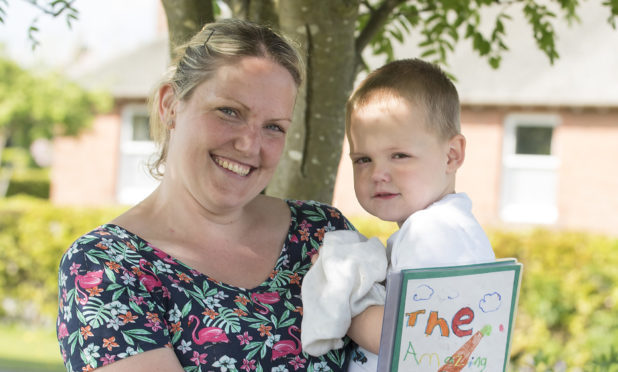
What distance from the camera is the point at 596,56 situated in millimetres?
13773

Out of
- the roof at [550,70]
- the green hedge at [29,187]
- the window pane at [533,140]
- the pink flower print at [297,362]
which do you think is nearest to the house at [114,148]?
the roof at [550,70]

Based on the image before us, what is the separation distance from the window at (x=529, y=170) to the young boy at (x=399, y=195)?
11.5 meters

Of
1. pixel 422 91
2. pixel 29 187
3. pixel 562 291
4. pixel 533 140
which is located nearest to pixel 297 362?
pixel 422 91

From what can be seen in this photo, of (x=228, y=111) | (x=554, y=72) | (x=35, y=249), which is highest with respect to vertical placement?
(x=554, y=72)

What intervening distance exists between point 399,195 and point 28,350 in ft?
29.9

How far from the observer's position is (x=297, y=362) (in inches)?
87.3

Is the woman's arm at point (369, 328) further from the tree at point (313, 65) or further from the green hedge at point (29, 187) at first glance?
the green hedge at point (29, 187)

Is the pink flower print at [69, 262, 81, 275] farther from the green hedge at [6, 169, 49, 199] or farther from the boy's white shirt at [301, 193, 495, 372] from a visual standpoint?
the green hedge at [6, 169, 49, 199]

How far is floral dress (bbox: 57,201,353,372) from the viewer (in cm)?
194

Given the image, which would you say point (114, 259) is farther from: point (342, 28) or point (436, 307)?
point (342, 28)

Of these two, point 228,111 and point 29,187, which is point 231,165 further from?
point 29,187

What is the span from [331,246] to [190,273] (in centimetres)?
40

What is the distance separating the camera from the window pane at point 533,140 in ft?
44.5

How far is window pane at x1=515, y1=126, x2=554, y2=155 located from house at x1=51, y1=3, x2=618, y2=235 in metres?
0.02
